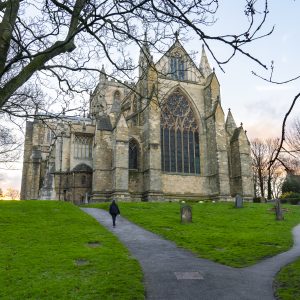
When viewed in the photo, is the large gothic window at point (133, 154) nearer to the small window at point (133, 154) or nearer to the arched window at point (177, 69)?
the small window at point (133, 154)

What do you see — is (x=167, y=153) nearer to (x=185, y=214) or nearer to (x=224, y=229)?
(x=185, y=214)

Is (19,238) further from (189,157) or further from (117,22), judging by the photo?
(189,157)

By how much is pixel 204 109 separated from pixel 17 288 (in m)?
29.9

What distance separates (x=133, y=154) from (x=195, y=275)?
24361 millimetres

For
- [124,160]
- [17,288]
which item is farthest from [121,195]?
[17,288]

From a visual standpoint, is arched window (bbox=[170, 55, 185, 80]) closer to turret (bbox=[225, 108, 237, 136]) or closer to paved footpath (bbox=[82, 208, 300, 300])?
paved footpath (bbox=[82, 208, 300, 300])

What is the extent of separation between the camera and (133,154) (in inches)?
1307

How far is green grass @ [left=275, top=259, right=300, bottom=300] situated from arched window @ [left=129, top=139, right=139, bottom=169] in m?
23.2

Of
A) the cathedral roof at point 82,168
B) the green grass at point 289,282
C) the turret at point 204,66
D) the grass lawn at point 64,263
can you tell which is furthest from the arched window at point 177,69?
the cathedral roof at point 82,168

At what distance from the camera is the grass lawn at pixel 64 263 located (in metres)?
7.78

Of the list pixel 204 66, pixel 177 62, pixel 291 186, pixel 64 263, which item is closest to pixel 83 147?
pixel 204 66

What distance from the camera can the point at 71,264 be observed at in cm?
1014

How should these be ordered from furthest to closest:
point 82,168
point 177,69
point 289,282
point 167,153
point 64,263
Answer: point 82,168
point 167,153
point 177,69
point 64,263
point 289,282

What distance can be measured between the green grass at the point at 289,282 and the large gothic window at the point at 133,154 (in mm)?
23199
